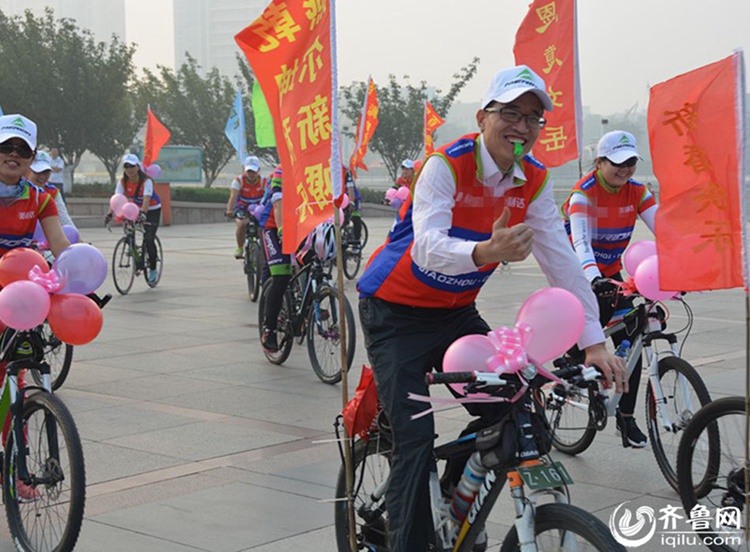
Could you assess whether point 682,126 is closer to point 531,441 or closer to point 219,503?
point 531,441

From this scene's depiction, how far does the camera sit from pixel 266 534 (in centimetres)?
543

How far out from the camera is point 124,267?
53.8ft

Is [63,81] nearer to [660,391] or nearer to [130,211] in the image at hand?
[130,211]

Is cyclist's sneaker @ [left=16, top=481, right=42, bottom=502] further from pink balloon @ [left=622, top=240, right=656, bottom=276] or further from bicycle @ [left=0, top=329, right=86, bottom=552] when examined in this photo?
pink balloon @ [left=622, top=240, right=656, bottom=276]

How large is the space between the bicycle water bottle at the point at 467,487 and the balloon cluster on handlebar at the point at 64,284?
2094 mm

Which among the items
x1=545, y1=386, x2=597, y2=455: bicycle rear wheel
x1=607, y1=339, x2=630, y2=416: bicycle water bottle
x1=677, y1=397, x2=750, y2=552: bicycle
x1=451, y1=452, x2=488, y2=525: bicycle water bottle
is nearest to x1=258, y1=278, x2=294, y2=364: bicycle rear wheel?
x1=545, y1=386, x2=597, y2=455: bicycle rear wheel

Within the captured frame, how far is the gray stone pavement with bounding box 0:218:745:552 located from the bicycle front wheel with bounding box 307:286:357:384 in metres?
0.17

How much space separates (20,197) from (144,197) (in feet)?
36.2

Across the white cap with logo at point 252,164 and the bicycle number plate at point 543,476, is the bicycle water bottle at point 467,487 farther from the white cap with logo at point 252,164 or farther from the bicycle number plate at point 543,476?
the white cap with logo at point 252,164

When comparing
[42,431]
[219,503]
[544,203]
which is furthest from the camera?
[219,503]

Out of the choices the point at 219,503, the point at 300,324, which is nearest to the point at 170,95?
the point at 300,324

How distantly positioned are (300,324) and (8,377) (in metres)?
4.92

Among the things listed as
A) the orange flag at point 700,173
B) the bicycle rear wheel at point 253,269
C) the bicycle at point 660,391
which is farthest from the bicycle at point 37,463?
the bicycle rear wheel at point 253,269

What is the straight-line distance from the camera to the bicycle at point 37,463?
486 cm
